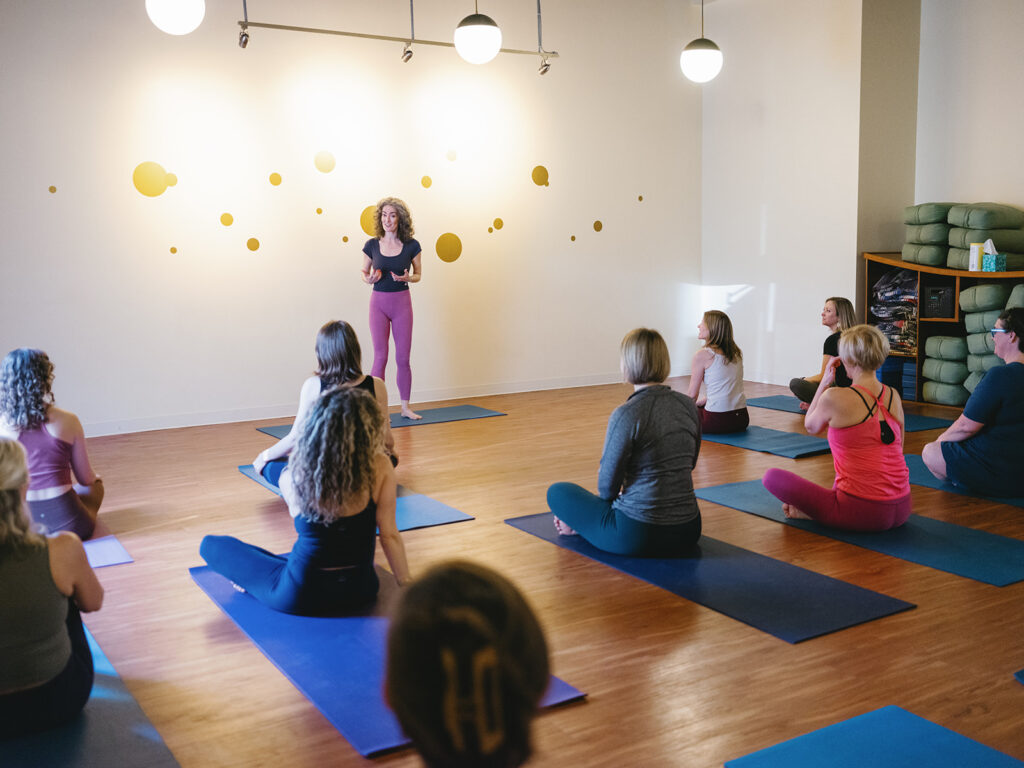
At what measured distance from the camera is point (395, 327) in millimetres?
6387

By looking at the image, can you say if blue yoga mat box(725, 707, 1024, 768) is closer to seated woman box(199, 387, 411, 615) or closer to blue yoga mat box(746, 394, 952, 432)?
seated woman box(199, 387, 411, 615)

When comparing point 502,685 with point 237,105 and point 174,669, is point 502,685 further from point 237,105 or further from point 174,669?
point 237,105

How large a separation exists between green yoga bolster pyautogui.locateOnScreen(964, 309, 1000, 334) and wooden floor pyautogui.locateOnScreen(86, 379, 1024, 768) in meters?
2.07

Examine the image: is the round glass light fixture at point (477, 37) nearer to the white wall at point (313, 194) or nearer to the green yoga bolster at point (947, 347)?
the white wall at point (313, 194)

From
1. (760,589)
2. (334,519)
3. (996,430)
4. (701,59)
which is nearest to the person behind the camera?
(334,519)

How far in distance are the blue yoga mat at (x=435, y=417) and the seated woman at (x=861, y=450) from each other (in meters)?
3.03

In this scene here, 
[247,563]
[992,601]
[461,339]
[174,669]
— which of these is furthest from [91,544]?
[461,339]

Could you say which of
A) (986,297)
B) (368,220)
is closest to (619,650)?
(986,297)

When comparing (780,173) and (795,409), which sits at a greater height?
(780,173)

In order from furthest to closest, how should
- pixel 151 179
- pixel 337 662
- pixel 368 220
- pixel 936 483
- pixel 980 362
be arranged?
pixel 368 220, pixel 151 179, pixel 980 362, pixel 936 483, pixel 337 662

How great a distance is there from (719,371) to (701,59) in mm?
2285

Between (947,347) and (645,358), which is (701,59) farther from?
(645,358)

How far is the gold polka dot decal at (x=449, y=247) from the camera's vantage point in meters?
7.12

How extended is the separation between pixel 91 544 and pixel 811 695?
9.17ft
